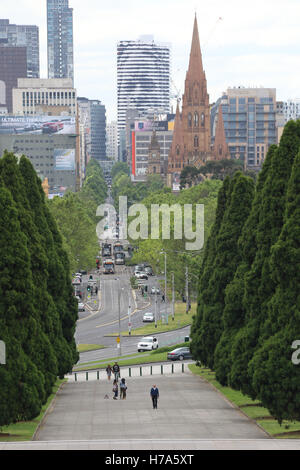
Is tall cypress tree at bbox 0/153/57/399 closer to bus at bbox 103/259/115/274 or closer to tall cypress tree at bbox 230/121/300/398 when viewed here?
tall cypress tree at bbox 230/121/300/398

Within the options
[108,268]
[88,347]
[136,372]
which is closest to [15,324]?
[136,372]

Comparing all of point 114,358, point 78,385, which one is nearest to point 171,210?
point 114,358

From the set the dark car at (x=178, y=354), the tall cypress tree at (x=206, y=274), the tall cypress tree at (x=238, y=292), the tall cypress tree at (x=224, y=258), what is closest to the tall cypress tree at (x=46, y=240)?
the tall cypress tree at (x=206, y=274)

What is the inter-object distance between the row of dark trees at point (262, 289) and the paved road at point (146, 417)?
5.39 feet

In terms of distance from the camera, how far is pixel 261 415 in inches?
1634

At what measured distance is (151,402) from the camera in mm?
47719

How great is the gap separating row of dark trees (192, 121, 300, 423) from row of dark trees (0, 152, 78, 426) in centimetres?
847

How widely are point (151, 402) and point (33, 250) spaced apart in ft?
30.8

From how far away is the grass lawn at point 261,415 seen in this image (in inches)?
1465

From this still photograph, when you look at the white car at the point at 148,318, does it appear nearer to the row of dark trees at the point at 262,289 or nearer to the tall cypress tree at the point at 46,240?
the row of dark trees at the point at 262,289

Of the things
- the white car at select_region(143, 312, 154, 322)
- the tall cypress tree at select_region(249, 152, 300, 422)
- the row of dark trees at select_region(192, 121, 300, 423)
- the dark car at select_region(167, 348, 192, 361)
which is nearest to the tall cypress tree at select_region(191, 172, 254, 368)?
the row of dark trees at select_region(192, 121, 300, 423)

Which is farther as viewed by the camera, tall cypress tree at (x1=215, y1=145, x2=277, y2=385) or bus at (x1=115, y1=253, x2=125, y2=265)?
bus at (x1=115, y1=253, x2=125, y2=265)

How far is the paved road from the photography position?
3691 cm

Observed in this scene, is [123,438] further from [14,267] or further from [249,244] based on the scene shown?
[249,244]
